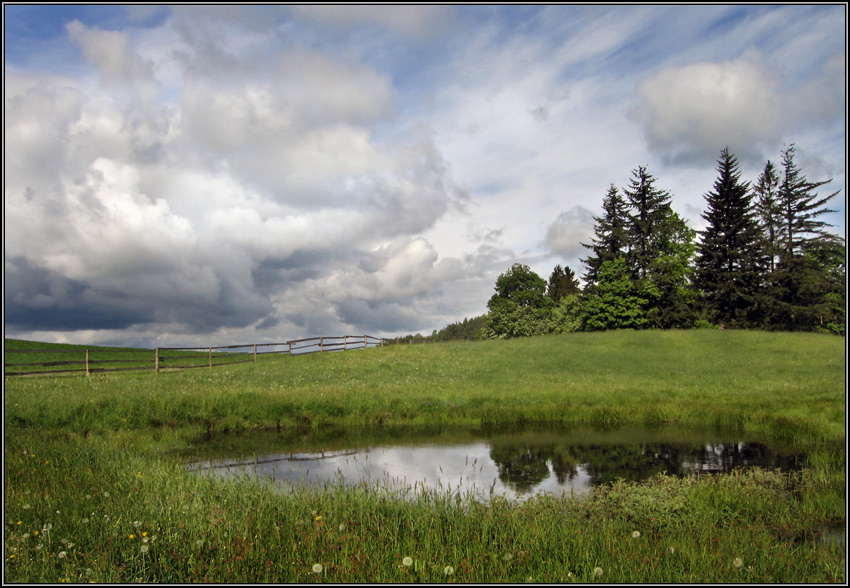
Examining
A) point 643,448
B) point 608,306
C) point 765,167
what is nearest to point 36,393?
point 643,448

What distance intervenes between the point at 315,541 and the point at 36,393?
23.5 metres

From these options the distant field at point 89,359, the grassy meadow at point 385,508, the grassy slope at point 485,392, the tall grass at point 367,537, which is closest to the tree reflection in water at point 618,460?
the grassy meadow at point 385,508

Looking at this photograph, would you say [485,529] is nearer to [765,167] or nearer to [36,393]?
[36,393]

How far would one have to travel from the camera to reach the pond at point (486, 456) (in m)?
12.9

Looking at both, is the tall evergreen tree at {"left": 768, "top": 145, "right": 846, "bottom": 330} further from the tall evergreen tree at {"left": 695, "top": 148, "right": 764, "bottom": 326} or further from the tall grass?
the tall grass

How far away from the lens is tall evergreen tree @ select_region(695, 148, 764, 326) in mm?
57219

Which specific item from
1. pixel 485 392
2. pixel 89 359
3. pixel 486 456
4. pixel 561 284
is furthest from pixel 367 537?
pixel 561 284

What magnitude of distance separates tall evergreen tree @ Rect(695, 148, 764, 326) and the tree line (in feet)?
0.36

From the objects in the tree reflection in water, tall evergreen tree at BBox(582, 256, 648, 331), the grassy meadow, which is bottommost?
the tree reflection in water

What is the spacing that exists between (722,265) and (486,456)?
5576 cm

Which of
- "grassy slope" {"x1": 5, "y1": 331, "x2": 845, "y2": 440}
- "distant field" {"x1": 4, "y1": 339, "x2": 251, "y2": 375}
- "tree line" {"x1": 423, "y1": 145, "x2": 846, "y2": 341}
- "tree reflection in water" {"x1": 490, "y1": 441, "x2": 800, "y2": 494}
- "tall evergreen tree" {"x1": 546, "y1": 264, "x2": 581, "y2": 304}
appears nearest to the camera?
"tree reflection in water" {"x1": 490, "y1": 441, "x2": 800, "y2": 494}

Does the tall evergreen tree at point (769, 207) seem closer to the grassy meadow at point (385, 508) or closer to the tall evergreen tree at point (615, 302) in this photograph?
the tall evergreen tree at point (615, 302)

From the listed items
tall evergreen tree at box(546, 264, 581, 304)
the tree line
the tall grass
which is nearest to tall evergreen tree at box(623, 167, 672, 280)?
the tree line

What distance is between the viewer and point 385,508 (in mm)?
8109
